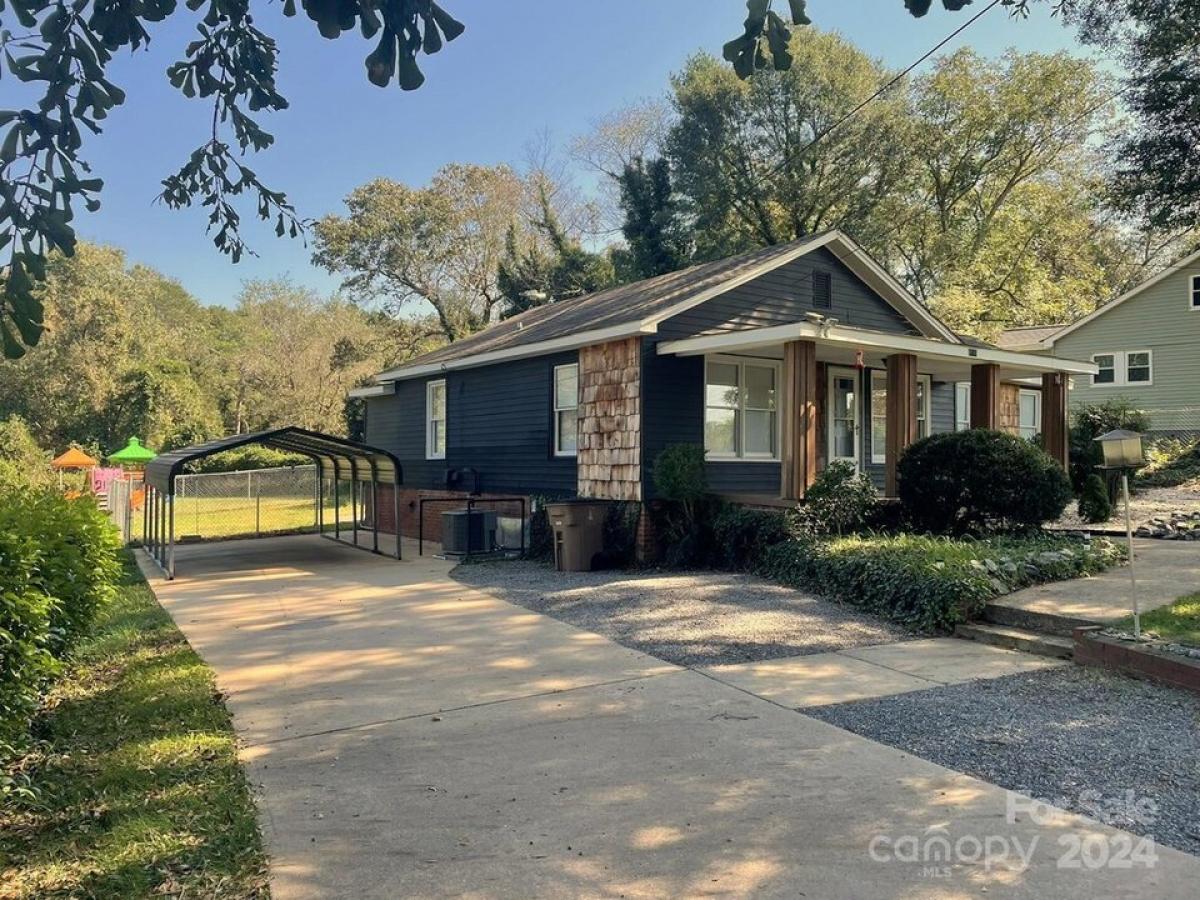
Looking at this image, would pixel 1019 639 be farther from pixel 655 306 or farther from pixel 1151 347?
pixel 1151 347

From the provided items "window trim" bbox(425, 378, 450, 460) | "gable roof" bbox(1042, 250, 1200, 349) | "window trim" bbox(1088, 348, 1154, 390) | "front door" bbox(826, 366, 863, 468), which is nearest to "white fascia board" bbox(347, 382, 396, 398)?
"window trim" bbox(425, 378, 450, 460)

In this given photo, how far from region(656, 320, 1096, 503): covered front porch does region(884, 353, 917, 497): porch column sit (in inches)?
0.6

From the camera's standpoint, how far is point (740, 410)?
512 inches

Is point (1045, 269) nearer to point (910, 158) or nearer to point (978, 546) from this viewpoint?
point (910, 158)

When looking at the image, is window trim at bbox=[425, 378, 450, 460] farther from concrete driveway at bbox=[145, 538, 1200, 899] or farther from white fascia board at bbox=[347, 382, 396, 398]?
concrete driveway at bbox=[145, 538, 1200, 899]

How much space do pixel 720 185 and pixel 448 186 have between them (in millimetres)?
13229

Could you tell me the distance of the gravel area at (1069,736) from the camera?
3787 millimetres

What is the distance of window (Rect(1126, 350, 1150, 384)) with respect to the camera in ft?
81.8

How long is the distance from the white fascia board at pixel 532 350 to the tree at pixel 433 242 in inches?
827

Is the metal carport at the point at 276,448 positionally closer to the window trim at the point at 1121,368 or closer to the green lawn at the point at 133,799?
the green lawn at the point at 133,799

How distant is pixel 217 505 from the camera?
85.4 feet

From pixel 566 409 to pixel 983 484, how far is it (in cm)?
636

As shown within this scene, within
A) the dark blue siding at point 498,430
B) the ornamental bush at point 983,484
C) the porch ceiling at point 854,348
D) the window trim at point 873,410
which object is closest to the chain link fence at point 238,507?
the dark blue siding at point 498,430

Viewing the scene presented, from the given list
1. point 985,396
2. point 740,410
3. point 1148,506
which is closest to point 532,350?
point 740,410
